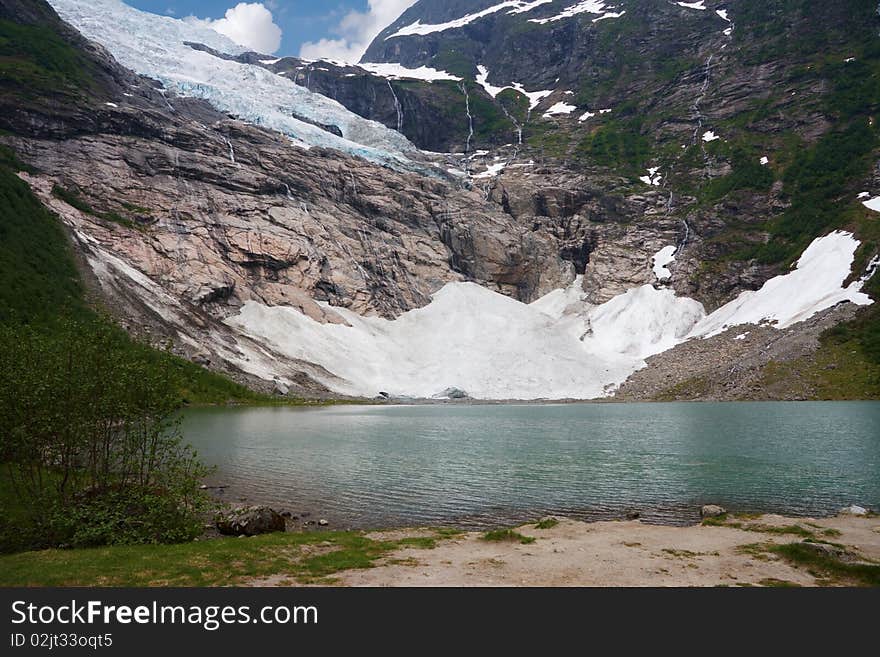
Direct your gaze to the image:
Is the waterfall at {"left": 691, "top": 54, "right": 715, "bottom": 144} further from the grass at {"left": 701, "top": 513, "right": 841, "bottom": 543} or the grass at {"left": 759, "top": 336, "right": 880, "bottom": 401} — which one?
the grass at {"left": 701, "top": 513, "right": 841, "bottom": 543}

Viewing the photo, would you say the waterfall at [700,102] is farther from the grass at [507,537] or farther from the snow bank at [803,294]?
the grass at [507,537]

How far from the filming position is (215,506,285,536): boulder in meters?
19.6

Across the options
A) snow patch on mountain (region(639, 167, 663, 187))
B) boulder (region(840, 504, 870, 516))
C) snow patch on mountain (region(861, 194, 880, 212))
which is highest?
snow patch on mountain (region(639, 167, 663, 187))

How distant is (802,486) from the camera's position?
27.7 metres

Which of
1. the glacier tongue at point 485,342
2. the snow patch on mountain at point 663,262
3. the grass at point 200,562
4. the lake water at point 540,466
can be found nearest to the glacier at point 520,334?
the glacier tongue at point 485,342

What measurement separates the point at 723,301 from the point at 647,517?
114623mm

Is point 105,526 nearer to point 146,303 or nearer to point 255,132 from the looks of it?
point 146,303

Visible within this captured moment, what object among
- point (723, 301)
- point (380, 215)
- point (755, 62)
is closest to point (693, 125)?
point (755, 62)

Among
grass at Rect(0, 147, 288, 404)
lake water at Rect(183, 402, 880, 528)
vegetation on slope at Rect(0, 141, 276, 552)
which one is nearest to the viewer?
vegetation on slope at Rect(0, 141, 276, 552)

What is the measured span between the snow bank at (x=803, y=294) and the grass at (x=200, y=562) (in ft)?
335

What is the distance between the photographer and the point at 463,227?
484 feet

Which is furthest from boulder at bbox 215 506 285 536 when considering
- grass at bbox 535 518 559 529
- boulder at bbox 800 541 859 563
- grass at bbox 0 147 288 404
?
grass at bbox 0 147 288 404

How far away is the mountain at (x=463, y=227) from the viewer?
313 feet

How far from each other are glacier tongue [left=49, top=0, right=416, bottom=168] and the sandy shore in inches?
6071
